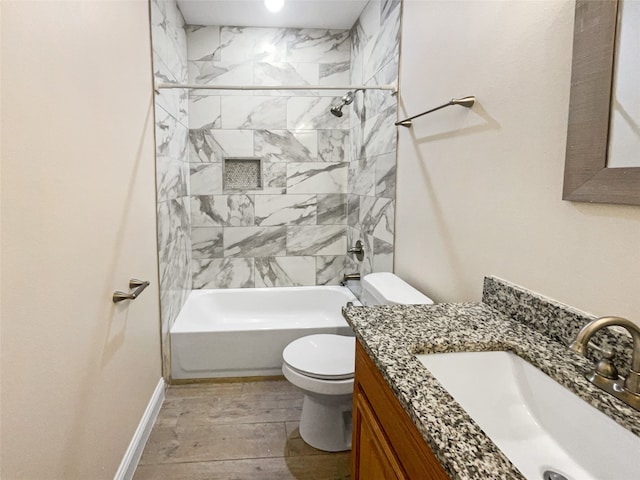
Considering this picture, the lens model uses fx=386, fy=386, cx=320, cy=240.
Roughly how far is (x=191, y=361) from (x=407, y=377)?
6.82 ft

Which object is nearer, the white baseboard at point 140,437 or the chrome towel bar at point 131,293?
the chrome towel bar at point 131,293

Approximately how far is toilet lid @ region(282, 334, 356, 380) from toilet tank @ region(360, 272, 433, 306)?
29cm

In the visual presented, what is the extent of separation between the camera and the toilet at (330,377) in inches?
70.8

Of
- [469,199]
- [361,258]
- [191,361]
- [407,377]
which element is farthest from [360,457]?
[361,258]

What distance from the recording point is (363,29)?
2916 mm

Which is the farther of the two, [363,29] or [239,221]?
[239,221]

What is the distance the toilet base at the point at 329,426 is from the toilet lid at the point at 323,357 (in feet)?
0.48

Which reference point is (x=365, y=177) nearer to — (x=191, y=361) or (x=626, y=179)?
(x=191, y=361)

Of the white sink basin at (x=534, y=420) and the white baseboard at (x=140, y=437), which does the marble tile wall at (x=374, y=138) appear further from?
the white baseboard at (x=140, y=437)

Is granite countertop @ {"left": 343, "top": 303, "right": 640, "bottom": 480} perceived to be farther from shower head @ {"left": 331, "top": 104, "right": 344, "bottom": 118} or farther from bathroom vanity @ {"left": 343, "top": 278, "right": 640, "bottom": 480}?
shower head @ {"left": 331, "top": 104, "right": 344, "bottom": 118}

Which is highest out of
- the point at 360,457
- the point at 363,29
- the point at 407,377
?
the point at 363,29

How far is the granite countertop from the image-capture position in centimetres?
62

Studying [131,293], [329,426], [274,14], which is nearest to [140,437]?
[131,293]

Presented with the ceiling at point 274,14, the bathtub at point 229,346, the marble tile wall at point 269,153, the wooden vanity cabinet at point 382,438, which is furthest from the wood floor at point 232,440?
the ceiling at point 274,14
